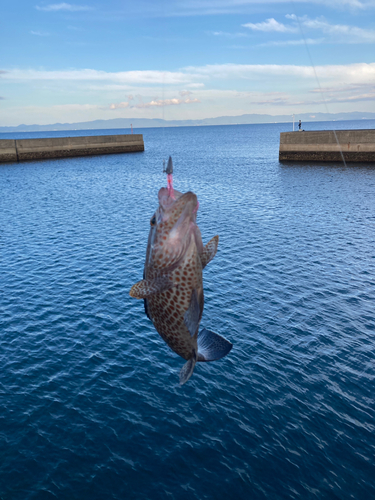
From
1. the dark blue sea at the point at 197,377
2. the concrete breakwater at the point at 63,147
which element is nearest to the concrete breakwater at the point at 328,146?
the dark blue sea at the point at 197,377

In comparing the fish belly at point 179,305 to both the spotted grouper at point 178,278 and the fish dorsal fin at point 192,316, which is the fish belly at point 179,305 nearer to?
the spotted grouper at point 178,278

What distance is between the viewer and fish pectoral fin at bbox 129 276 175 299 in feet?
10.4

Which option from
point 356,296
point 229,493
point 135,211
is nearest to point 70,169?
point 135,211

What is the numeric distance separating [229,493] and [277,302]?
13015mm

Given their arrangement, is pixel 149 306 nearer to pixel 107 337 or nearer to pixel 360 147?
pixel 107 337

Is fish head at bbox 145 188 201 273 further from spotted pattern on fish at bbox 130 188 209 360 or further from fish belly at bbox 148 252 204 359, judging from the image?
fish belly at bbox 148 252 204 359

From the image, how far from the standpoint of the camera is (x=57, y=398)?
54.1 feet

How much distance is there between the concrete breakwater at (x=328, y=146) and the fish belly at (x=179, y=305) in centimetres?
7258

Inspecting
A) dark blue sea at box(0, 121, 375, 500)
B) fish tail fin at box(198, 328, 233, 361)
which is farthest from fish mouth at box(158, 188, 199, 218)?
dark blue sea at box(0, 121, 375, 500)

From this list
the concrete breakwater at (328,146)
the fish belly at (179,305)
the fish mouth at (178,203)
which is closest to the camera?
the fish mouth at (178,203)

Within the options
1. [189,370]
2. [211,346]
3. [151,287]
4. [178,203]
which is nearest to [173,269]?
[151,287]

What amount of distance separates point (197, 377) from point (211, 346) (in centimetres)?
1506

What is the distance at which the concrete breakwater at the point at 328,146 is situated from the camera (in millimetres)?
72938

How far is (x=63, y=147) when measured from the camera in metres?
107
